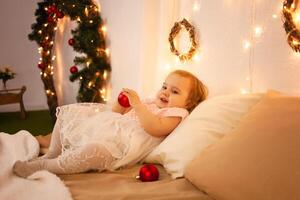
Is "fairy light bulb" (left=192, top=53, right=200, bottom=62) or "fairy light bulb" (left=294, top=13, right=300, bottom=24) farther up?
"fairy light bulb" (left=294, top=13, right=300, bottom=24)

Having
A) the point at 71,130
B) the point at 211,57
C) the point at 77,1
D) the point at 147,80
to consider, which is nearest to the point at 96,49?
the point at 77,1

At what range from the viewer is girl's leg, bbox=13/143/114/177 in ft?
4.43

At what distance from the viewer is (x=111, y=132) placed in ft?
5.16

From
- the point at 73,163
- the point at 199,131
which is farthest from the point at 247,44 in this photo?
the point at 73,163

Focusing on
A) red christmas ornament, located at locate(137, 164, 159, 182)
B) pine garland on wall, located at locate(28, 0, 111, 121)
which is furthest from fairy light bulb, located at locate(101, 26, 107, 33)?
red christmas ornament, located at locate(137, 164, 159, 182)

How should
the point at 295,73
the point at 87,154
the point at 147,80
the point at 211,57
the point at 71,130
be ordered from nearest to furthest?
1. the point at 87,154
2. the point at 295,73
3. the point at 71,130
4. the point at 211,57
5. the point at 147,80

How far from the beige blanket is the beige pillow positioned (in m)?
0.05

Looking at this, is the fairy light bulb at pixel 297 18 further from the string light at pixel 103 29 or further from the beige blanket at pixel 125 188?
the string light at pixel 103 29

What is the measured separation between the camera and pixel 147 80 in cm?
259

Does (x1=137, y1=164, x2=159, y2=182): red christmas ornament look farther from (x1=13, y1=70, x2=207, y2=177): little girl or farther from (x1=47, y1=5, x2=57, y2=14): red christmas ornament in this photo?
(x1=47, y1=5, x2=57, y2=14): red christmas ornament

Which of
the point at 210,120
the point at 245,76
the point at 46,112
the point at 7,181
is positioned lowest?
the point at 46,112

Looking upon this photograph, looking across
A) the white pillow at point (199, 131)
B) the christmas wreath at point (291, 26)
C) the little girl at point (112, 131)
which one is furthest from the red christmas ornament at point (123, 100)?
the christmas wreath at point (291, 26)

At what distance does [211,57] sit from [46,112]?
3434mm

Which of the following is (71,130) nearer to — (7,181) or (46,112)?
(7,181)
